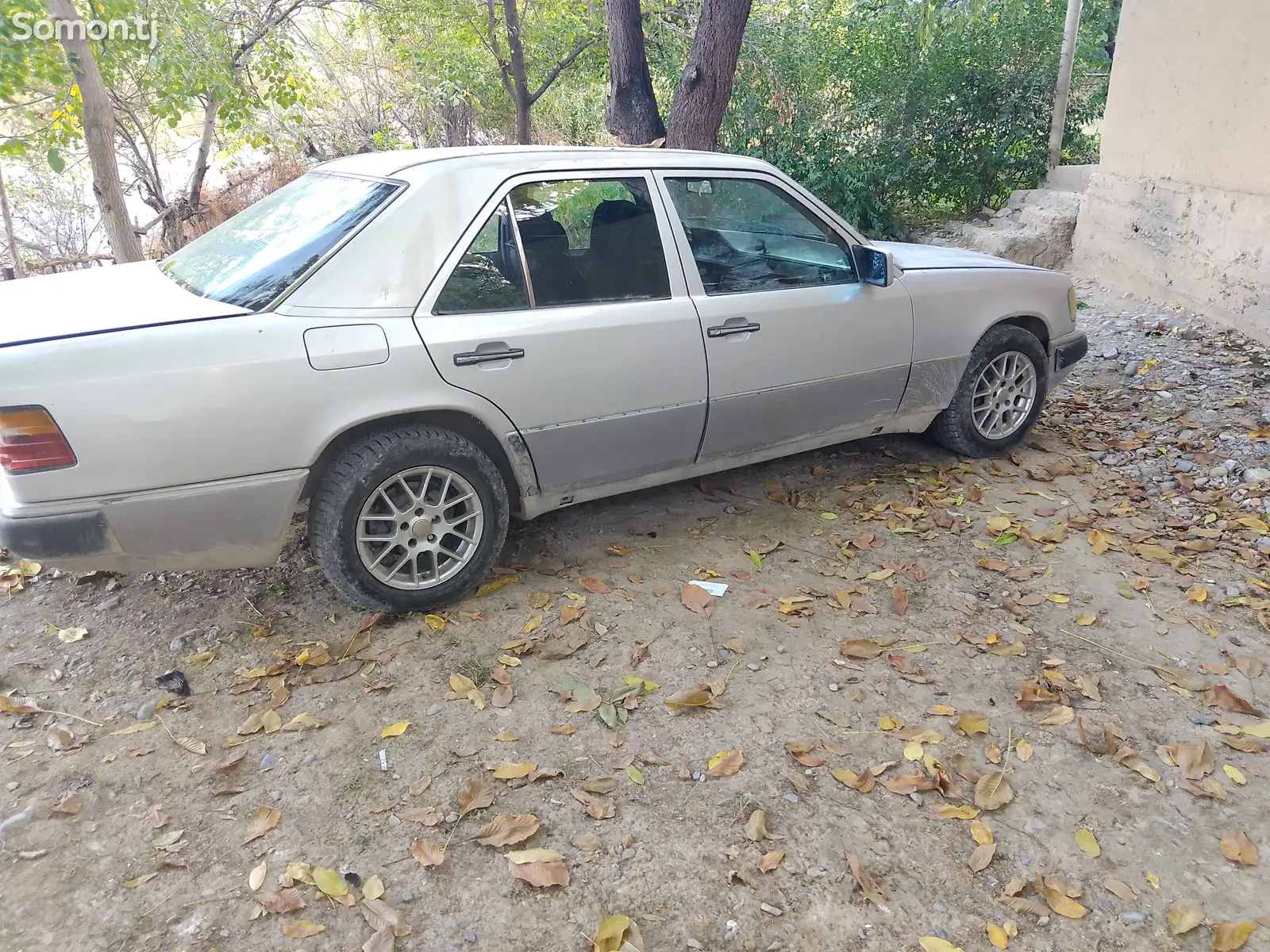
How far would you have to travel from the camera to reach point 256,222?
12.0ft

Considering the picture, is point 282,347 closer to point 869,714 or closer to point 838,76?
point 869,714

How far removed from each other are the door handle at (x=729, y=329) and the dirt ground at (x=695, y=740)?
0.99 m

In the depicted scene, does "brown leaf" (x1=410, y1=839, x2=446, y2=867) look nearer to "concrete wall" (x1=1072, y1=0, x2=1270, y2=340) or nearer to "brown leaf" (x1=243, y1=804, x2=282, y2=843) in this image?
"brown leaf" (x1=243, y1=804, x2=282, y2=843)

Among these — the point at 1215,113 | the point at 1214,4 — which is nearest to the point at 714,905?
the point at 1215,113

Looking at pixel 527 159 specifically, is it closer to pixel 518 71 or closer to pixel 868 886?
pixel 868 886

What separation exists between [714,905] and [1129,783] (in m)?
1.41

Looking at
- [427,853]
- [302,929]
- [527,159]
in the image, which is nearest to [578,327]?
[527,159]

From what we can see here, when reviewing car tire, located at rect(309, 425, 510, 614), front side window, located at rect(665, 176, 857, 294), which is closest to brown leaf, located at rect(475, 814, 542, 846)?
car tire, located at rect(309, 425, 510, 614)

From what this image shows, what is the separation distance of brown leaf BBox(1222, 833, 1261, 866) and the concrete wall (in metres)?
5.20

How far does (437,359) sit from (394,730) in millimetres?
1324

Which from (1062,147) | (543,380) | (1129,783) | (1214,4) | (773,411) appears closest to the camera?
(1129,783)

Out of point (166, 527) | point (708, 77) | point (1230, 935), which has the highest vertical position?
point (708, 77)

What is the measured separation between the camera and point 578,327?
11.5ft

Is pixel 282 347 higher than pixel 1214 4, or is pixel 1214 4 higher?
pixel 1214 4
